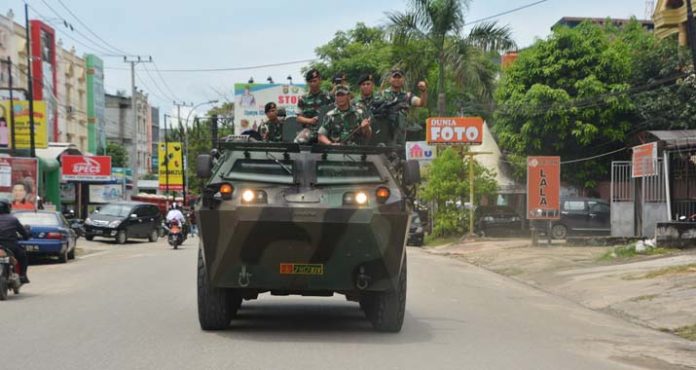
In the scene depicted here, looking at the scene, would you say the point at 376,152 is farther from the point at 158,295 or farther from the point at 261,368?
the point at 158,295

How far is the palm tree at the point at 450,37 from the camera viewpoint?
109 ft

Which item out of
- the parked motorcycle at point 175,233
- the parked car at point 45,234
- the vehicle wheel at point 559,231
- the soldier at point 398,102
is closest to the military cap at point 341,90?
the soldier at point 398,102

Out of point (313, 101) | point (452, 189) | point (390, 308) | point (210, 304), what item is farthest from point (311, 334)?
point (452, 189)

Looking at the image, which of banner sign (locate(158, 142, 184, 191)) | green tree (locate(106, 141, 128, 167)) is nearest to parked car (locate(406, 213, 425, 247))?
banner sign (locate(158, 142, 184, 191))

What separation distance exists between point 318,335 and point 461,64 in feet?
84.6

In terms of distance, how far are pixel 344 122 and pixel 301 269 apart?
2036mm

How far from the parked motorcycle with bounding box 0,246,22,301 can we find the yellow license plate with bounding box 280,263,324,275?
19.2 feet

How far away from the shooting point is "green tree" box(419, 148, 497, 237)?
34.7 m

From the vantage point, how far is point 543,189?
26.8m

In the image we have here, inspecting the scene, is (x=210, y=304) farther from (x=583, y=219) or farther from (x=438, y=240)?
(x=438, y=240)

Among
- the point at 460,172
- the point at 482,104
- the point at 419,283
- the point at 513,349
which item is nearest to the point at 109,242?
the point at 460,172

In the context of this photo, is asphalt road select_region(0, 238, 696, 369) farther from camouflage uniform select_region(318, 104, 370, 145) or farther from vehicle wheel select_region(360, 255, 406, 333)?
camouflage uniform select_region(318, 104, 370, 145)

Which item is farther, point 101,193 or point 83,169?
point 101,193

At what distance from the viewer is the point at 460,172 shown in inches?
1384
